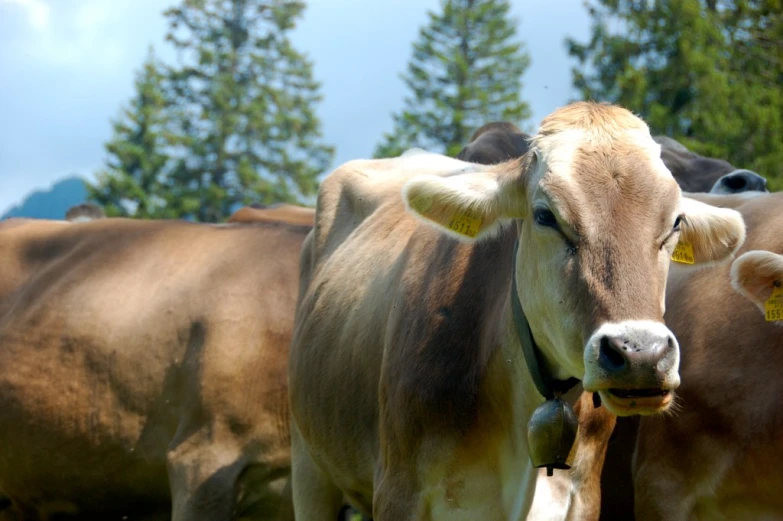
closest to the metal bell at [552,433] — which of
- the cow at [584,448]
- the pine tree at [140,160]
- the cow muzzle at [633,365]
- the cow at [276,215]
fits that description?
the cow at [584,448]

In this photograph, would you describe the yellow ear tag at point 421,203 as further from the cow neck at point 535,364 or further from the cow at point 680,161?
the cow at point 680,161

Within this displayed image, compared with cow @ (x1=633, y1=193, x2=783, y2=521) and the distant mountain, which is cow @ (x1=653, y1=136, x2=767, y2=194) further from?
the distant mountain

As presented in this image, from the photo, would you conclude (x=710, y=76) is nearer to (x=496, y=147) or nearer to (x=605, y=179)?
Result: (x=496, y=147)

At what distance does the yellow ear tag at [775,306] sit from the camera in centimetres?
452

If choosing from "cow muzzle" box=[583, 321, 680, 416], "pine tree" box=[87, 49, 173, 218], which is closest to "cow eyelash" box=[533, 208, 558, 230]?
"cow muzzle" box=[583, 321, 680, 416]

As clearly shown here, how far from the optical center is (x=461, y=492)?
4.31m

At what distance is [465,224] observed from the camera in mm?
4246

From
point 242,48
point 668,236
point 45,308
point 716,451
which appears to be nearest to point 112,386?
point 45,308

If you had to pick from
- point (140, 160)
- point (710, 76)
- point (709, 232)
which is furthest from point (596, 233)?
point (140, 160)

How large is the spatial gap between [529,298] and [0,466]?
15.5ft

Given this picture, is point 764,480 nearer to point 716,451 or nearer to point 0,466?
point 716,451

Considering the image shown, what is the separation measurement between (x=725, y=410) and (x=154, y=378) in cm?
351

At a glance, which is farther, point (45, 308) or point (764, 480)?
point (45, 308)

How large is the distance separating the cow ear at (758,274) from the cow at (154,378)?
122 inches
